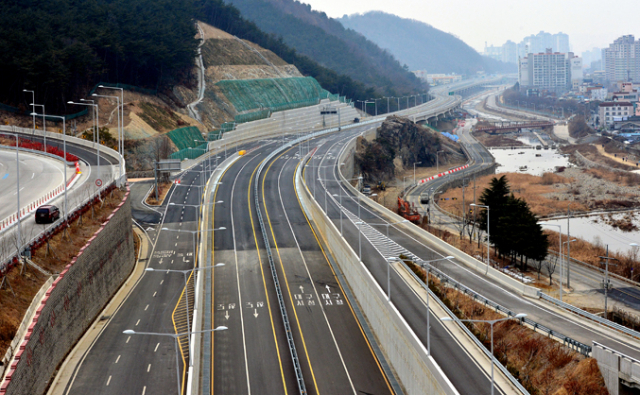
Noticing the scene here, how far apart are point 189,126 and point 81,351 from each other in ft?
264

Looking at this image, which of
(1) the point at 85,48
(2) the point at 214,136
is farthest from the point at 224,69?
(1) the point at 85,48

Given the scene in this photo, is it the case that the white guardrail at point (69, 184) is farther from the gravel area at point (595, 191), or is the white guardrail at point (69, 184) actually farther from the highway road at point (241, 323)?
the gravel area at point (595, 191)

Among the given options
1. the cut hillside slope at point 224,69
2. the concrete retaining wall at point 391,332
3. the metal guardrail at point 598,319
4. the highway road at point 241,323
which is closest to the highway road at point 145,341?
the highway road at point 241,323

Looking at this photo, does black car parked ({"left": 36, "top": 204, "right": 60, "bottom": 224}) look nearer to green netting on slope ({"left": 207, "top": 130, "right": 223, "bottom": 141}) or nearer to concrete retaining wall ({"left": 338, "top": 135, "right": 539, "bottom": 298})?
concrete retaining wall ({"left": 338, "top": 135, "right": 539, "bottom": 298})

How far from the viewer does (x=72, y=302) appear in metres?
44.5

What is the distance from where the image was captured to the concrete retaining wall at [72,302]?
115ft

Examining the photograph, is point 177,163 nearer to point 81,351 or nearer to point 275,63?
point 81,351

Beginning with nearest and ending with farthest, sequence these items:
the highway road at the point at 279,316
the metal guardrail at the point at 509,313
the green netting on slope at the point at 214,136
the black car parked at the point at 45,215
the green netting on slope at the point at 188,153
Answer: the metal guardrail at the point at 509,313
the highway road at the point at 279,316
the black car parked at the point at 45,215
the green netting on slope at the point at 188,153
the green netting on slope at the point at 214,136

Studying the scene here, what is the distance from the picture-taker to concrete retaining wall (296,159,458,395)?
35.1m

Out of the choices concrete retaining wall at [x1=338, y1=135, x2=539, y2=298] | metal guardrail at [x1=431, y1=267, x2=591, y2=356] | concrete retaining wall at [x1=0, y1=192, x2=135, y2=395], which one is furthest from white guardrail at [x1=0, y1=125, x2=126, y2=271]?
concrete retaining wall at [x1=338, y1=135, x2=539, y2=298]

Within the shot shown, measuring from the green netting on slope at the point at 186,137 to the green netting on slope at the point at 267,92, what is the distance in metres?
27.3

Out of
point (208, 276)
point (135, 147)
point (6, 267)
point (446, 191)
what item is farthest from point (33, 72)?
point (446, 191)

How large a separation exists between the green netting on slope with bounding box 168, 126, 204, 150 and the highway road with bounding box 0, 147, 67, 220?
108 ft

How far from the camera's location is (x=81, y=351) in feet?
144
